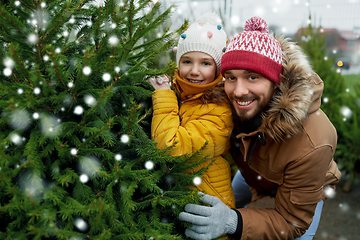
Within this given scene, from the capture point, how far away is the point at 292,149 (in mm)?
1773

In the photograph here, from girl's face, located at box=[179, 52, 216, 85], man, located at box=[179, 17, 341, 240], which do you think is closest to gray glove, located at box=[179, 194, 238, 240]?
man, located at box=[179, 17, 341, 240]

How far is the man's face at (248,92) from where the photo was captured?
176cm

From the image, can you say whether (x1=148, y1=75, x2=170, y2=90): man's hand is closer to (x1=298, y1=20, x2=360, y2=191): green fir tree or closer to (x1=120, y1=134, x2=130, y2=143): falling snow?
(x1=120, y1=134, x2=130, y2=143): falling snow

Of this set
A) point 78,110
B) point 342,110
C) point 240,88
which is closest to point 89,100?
point 78,110

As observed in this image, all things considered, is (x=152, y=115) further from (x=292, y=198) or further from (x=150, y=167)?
(x=292, y=198)

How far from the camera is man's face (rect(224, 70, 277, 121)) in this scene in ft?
5.76

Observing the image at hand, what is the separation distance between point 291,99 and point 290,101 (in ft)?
0.05

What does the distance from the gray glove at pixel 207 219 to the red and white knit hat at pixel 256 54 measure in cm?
90

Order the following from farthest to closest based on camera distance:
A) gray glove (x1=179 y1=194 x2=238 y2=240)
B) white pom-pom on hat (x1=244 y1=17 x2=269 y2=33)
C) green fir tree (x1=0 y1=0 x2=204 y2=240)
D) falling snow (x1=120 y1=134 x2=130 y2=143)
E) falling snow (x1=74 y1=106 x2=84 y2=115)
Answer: white pom-pom on hat (x1=244 y1=17 x2=269 y2=33) < gray glove (x1=179 y1=194 x2=238 y2=240) < falling snow (x1=120 y1=134 x2=130 y2=143) < falling snow (x1=74 y1=106 x2=84 y2=115) < green fir tree (x1=0 y1=0 x2=204 y2=240)

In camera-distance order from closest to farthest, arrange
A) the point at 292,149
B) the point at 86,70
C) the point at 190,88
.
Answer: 1. the point at 86,70
2. the point at 292,149
3. the point at 190,88

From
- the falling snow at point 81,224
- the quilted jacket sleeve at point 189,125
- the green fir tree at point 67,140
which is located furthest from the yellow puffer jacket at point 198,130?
the falling snow at point 81,224

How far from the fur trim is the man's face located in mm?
66

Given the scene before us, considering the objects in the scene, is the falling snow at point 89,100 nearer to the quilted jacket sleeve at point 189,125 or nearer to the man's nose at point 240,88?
the quilted jacket sleeve at point 189,125

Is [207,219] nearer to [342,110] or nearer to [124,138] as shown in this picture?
[124,138]
